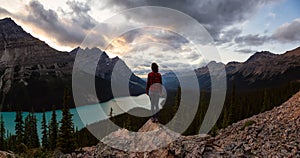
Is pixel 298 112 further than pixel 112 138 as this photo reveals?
Yes

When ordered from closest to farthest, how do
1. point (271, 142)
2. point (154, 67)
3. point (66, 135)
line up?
1. point (154, 67)
2. point (271, 142)
3. point (66, 135)

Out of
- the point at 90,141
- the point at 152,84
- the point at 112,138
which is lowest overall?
the point at 90,141

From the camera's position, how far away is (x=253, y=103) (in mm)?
100250

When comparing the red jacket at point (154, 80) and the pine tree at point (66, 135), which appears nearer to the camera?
the red jacket at point (154, 80)

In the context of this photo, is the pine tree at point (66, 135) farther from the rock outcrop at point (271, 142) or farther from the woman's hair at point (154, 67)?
the woman's hair at point (154, 67)

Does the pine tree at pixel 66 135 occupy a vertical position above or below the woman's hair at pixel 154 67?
below

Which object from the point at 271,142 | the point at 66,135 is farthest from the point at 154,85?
the point at 66,135

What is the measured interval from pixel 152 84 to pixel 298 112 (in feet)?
138

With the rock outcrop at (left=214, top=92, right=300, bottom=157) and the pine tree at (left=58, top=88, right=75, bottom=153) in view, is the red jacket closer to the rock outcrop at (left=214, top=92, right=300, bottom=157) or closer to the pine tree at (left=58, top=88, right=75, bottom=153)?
the rock outcrop at (left=214, top=92, right=300, bottom=157)

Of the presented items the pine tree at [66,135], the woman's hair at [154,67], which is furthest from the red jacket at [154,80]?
the pine tree at [66,135]

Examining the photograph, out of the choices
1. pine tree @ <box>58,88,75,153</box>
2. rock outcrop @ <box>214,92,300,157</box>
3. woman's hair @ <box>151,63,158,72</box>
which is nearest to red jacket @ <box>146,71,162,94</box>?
woman's hair @ <box>151,63,158,72</box>

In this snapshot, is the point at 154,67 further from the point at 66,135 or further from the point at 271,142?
the point at 66,135

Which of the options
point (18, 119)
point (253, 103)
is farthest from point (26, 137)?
point (253, 103)

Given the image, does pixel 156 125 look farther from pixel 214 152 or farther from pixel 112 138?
pixel 214 152
